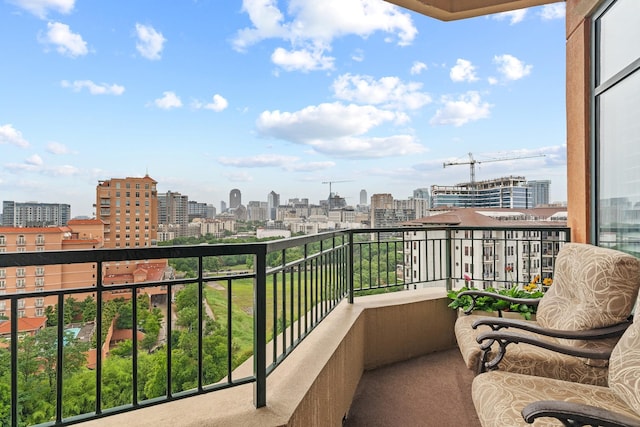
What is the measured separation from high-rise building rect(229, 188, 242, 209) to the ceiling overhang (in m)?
7.66

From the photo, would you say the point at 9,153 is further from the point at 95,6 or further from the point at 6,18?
the point at 95,6

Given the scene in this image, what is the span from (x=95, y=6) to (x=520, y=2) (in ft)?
49.5

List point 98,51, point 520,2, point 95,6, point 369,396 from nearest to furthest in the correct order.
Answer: point 369,396 → point 520,2 → point 95,6 → point 98,51

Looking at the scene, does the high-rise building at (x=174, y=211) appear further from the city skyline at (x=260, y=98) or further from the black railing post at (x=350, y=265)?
the black railing post at (x=350, y=265)

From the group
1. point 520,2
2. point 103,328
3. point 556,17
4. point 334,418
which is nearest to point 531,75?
point 556,17

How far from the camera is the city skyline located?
7.59 metres

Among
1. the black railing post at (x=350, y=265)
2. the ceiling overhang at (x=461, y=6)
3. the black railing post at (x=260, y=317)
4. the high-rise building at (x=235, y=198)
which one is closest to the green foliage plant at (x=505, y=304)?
the black railing post at (x=350, y=265)

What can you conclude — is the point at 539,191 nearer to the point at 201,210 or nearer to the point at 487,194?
the point at 487,194

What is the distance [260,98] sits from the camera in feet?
53.9

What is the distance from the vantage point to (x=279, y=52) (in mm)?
14555

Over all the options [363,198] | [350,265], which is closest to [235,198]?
[363,198]

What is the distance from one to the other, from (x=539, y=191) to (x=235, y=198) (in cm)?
945

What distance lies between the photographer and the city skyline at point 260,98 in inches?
299

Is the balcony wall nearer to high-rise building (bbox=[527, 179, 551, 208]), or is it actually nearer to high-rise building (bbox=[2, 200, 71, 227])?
high-rise building (bbox=[527, 179, 551, 208])
